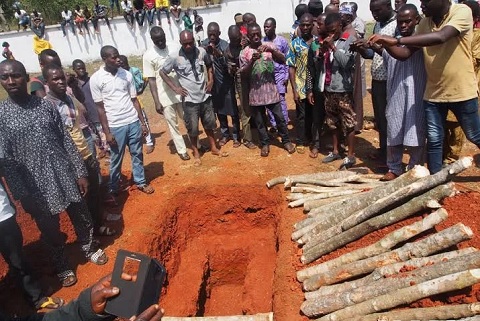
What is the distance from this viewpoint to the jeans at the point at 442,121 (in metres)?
4.19

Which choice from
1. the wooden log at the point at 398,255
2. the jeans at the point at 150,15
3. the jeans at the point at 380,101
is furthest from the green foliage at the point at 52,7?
the wooden log at the point at 398,255

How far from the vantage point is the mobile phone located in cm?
217

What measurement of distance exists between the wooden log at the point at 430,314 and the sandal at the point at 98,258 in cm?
331

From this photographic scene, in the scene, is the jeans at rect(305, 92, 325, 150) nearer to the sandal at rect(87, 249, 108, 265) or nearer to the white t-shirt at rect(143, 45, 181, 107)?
the white t-shirt at rect(143, 45, 181, 107)

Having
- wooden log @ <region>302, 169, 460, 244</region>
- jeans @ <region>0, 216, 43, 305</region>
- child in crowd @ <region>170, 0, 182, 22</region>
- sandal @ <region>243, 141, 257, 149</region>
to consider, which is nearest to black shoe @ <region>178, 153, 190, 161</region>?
sandal @ <region>243, 141, 257, 149</region>

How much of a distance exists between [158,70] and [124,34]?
13082 millimetres

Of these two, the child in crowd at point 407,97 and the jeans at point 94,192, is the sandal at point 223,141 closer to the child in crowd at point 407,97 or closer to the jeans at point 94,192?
the jeans at point 94,192

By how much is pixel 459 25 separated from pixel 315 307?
3.12 meters

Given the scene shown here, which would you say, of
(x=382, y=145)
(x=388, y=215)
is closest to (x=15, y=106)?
(x=388, y=215)

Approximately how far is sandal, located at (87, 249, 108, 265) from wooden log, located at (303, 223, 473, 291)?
8.87ft

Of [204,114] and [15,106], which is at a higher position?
[15,106]

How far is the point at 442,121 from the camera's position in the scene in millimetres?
4371

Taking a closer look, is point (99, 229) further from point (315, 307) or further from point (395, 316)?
point (395, 316)

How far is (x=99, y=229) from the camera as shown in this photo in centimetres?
545
